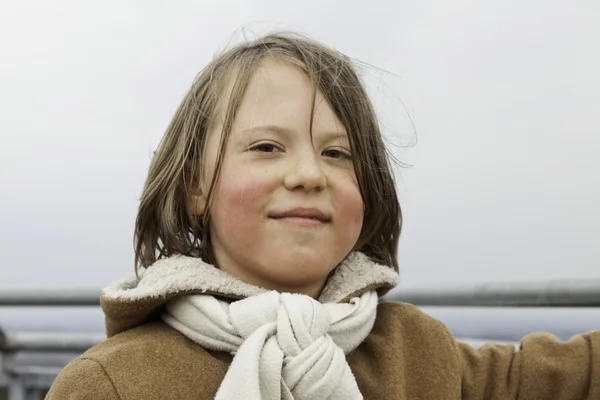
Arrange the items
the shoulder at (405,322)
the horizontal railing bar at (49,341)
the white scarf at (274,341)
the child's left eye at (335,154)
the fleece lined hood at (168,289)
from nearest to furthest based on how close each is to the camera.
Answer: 1. the white scarf at (274,341)
2. the fleece lined hood at (168,289)
3. the child's left eye at (335,154)
4. the shoulder at (405,322)
5. the horizontal railing bar at (49,341)

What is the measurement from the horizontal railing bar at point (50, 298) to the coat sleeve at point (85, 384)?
1.19m

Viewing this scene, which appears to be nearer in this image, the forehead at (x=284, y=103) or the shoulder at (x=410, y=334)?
the forehead at (x=284, y=103)

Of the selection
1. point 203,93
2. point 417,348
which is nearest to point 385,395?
point 417,348

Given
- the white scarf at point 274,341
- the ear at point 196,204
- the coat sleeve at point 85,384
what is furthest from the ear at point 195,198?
the coat sleeve at point 85,384

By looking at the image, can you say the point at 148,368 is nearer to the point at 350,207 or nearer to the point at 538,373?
the point at 350,207

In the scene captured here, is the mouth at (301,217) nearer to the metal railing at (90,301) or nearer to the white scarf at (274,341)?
the white scarf at (274,341)

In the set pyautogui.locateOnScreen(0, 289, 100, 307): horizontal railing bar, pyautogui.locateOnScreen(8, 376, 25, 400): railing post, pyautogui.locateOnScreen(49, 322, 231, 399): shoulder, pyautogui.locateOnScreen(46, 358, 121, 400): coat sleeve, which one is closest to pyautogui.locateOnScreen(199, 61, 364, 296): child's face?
pyautogui.locateOnScreen(49, 322, 231, 399): shoulder

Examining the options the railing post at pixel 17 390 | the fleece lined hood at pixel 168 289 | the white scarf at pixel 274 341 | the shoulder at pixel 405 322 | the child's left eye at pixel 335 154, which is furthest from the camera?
the railing post at pixel 17 390

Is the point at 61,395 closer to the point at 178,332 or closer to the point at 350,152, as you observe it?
the point at 178,332

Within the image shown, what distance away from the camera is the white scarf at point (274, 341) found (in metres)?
1.18

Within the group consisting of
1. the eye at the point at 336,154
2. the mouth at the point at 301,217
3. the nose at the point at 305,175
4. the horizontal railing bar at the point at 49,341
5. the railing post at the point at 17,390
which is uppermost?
the eye at the point at 336,154

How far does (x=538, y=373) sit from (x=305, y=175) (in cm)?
69

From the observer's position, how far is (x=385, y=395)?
142 centimetres

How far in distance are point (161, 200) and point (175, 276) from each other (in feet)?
0.84
